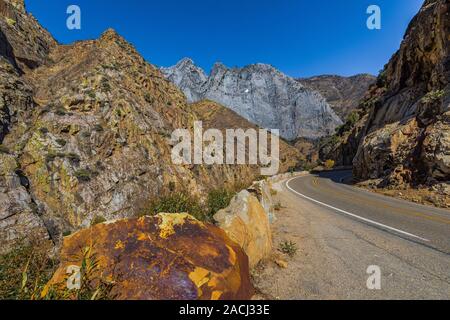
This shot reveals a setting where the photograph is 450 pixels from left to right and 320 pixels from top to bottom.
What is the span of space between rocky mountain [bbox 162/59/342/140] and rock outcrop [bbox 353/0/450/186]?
464ft

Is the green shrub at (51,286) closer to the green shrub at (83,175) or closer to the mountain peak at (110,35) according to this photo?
the green shrub at (83,175)

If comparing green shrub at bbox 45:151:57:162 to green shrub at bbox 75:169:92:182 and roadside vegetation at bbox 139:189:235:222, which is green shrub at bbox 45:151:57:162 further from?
roadside vegetation at bbox 139:189:235:222

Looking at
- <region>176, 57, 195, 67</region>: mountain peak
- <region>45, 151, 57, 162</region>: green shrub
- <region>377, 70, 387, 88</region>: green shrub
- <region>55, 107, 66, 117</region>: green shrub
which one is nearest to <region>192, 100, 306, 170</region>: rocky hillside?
<region>377, 70, 387, 88</region>: green shrub

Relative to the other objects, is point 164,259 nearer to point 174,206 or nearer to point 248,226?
point 248,226

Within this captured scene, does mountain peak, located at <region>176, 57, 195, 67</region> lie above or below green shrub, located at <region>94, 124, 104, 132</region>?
above

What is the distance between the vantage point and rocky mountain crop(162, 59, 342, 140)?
554 ft

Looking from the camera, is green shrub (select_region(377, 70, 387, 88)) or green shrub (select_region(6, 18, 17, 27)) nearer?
green shrub (select_region(6, 18, 17, 27))

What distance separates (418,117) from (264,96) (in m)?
166

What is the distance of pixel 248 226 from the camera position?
5.23 m

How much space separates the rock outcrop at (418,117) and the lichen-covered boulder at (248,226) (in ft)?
49.4

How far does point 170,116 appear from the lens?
115 ft

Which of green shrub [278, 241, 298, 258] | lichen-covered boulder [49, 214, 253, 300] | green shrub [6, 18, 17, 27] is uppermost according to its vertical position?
green shrub [6, 18, 17, 27]

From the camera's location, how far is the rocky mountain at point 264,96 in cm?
16888
